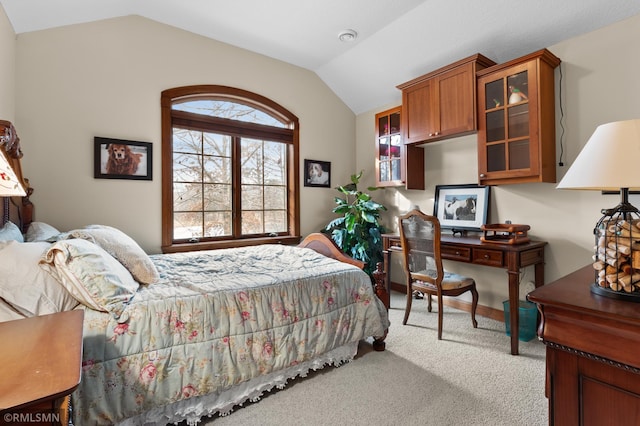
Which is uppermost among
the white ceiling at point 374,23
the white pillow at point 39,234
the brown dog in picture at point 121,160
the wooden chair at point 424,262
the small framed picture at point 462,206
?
the white ceiling at point 374,23

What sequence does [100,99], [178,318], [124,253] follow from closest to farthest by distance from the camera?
[178,318], [124,253], [100,99]

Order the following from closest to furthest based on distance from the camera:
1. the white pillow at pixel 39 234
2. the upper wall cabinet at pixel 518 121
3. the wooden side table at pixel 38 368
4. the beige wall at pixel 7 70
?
1. the wooden side table at pixel 38 368
2. the white pillow at pixel 39 234
3. the beige wall at pixel 7 70
4. the upper wall cabinet at pixel 518 121

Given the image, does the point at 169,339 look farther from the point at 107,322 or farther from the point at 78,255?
the point at 78,255

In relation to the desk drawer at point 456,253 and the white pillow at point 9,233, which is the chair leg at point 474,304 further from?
the white pillow at point 9,233

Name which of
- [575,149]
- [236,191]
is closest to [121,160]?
[236,191]

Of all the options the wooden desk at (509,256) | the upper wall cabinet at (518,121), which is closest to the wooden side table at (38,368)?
the wooden desk at (509,256)

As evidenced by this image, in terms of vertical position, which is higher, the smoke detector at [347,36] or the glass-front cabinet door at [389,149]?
the smoke detector at [347,36]

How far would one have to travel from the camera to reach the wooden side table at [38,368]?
73cm

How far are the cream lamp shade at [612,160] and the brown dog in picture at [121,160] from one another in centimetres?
327

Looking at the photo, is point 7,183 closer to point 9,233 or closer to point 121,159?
point 9,233

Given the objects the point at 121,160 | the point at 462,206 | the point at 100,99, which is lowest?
the point at 462,206

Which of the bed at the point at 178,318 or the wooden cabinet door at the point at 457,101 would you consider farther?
the wooden cabinet door at the point at 457,101

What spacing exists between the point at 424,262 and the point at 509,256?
729 mm

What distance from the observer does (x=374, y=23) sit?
3.13m
